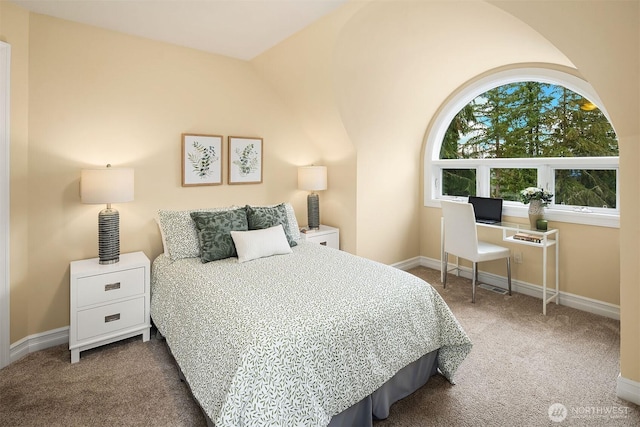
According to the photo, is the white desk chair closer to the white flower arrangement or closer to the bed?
the white flower arrangement

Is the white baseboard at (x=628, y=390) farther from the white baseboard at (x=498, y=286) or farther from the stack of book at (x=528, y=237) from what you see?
the stack of book at (x=528, y=237)

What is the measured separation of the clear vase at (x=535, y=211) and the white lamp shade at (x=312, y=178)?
2153mm

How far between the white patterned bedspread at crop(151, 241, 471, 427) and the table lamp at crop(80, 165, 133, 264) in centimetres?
51

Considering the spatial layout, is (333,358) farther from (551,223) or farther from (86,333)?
(551,223)

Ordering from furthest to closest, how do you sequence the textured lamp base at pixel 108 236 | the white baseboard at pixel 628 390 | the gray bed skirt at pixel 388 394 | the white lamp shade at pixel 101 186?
the textured lamp base at pixel 108 236, the white lamp shade at pixel 101 186, the white baseboard at pixel 628 390, the gray bed skirt at pixel 388 394

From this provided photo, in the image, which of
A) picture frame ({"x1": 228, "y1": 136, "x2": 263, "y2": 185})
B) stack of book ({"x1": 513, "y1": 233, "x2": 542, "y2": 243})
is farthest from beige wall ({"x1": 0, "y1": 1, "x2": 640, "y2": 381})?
Result: stack of book ({"x1": 513, "y1": 233, "x2": 542, "y2": 243})

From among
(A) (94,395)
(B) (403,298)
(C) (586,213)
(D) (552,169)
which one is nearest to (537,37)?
(D) (552,169)

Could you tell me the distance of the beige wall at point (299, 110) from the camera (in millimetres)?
1931

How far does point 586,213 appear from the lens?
127 inches

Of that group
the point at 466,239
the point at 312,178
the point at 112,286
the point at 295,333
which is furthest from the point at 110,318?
the point at 466,239

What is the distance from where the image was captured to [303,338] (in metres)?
1.57

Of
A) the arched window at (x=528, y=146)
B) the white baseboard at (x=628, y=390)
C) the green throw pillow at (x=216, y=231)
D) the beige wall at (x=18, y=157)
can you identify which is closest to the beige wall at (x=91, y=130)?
the beige wall at (x=18, y=157)

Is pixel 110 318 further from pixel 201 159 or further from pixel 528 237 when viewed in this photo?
pixel 528 237

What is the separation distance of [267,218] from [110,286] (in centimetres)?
130
